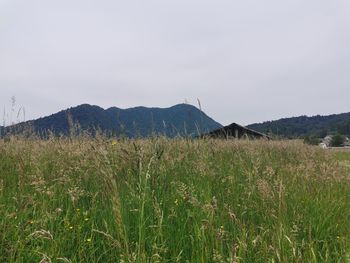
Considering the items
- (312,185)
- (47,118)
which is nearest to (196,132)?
(312,185)

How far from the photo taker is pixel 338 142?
92.0m

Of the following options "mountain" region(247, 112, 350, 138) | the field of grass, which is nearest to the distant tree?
"mountain" region(247, 112, 350, 138)

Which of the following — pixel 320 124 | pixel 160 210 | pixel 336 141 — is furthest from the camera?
pixel 320 124

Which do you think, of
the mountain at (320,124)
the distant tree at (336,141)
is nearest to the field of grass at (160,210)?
the distant tree at (336,141)

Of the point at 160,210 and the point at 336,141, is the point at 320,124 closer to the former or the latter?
the point at 336,141

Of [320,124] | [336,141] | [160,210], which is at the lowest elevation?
[336,141]

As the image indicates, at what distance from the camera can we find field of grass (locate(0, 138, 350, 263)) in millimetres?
2277

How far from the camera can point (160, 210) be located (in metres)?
2.34

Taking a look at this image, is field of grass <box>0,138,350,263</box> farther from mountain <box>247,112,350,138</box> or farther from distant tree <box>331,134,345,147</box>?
mountain <box>247,112,350,138</box>

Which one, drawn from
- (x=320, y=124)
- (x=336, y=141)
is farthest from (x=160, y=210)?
(x=320, y=124)

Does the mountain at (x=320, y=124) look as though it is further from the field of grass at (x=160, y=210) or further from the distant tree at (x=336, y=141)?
the field of grass at (x=160, y=210)

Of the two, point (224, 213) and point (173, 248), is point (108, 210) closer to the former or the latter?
point (173, 248)

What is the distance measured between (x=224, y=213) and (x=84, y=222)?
1.09 metres

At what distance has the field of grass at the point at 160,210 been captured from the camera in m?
2.28
